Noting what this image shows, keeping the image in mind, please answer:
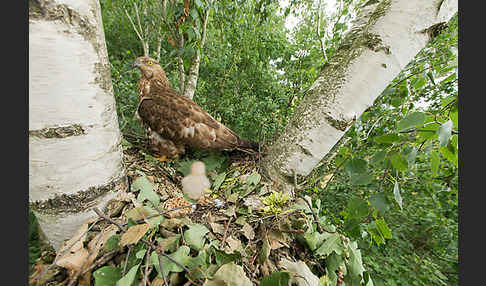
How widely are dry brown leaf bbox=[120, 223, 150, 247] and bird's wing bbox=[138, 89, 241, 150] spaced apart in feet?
2.85

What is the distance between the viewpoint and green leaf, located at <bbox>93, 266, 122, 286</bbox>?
47cm

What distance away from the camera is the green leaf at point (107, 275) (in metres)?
0.47

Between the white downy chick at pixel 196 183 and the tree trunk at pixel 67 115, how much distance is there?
376mm

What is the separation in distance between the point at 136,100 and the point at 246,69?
71.9 inches

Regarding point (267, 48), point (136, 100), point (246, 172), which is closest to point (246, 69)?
point (267, 48)

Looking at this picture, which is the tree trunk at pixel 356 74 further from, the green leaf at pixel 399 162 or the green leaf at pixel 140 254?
the green leaf at pixel 140 254

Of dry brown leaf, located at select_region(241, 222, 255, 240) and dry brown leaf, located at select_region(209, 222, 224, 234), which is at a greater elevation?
dry brown leaf, located at select_region(241, 222, 255, 240)

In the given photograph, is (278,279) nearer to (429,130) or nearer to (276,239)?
(276,239)

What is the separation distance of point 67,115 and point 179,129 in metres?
0.87

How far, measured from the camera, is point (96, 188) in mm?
648

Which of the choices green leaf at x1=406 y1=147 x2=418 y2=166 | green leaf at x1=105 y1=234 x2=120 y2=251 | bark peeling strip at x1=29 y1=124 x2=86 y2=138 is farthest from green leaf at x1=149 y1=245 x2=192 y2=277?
green leaf at x1=406 y1=147 x2=418 y2=166

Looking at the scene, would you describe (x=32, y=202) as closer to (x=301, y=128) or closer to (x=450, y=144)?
(x=301, y=128)

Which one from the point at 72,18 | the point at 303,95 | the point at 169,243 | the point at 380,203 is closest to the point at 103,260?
the point at 169,243

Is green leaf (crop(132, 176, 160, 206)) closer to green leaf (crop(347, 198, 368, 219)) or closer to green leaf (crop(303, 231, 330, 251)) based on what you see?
green leaf (crop(303, 231, 330, 251))
